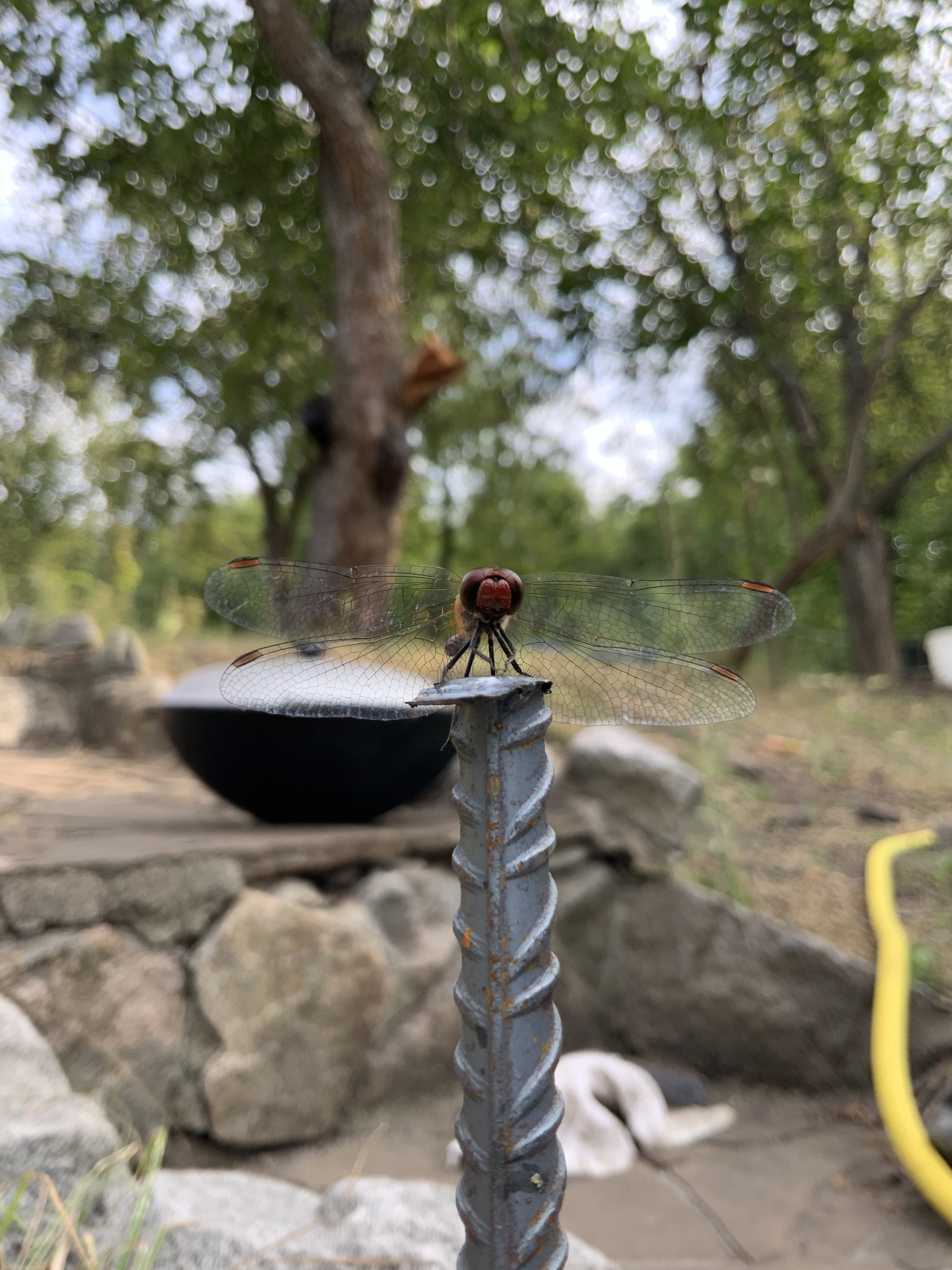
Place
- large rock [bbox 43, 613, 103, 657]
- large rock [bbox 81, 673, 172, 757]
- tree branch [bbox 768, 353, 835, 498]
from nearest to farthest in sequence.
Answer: large rock [bbox 81, 673, 172, 757], large rock [bbox 43, 613, 103, 657], tree branch [bbox 768, 353, 835, 498]

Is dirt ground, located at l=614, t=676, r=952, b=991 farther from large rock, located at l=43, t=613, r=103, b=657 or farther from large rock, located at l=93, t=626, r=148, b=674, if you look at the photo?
large rock, located at l=43, t=613, r=103, b=657

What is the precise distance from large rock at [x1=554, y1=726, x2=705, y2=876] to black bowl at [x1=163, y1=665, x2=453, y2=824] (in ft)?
2.14

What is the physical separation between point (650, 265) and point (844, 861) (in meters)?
5.16

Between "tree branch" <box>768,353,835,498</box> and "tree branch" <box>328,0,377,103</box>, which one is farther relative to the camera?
"tree branch" <box>768,353,835,498</box>

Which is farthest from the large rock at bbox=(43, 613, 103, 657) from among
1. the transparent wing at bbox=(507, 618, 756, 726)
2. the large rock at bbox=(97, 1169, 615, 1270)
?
the transparent wing at bbox=(507, 618, 756, 726)

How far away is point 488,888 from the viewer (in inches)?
27.6

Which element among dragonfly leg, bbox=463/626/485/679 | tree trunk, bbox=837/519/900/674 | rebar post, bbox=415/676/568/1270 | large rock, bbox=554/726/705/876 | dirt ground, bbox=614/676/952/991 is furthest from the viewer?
tree trunk, bbox=837/519/900/674

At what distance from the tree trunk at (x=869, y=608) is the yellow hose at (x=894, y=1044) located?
4683 mm

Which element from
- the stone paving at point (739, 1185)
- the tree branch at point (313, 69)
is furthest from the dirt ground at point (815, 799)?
the tree branch at point (313, 69)

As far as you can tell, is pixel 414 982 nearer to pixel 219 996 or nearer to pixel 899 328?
pixel 219 996

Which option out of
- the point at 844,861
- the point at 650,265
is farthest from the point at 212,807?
the point at 650,265

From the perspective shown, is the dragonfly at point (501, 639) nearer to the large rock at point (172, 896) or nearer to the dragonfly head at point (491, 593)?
the dragonfly head at point (491, 593)

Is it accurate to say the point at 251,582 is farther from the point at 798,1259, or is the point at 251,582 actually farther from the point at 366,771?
the point at 798,1259

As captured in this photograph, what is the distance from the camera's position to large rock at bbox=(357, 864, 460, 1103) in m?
2.23
